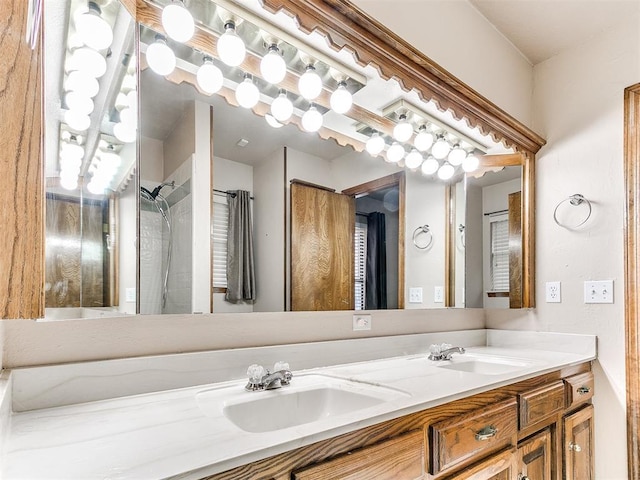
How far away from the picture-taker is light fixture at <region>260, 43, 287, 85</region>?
140cm

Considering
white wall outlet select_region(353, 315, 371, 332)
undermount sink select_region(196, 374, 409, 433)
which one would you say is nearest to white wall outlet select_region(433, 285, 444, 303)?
white wall outlet select_region(353, 315, 371, 332)

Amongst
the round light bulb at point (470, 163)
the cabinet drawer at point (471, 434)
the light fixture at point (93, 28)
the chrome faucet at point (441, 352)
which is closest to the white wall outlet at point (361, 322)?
the chrome faucet at point (441, 352)

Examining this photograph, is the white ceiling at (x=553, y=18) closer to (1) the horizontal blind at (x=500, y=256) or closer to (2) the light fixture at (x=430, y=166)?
(2) the light fixture at (x=430, y=166)

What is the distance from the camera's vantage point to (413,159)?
6.73ft

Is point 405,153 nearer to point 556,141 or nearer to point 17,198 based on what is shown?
point 556,141

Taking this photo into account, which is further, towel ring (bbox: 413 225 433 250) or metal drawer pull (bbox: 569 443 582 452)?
towel ring (bbox: 413 225 433 250)

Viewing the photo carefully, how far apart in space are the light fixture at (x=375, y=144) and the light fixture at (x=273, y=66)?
568 mm

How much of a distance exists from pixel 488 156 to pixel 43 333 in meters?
2.20

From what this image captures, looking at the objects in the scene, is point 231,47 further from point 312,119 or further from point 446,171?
point 446,171

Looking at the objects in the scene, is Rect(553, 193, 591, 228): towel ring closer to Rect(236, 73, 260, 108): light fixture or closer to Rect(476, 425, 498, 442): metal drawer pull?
Rect(476, 425, 498, 442): metal drawer pull

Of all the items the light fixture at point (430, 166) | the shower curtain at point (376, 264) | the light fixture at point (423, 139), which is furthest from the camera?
the light fixture at point (430, 166)

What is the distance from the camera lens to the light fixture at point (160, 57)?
1244mm

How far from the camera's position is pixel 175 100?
1.29 metres

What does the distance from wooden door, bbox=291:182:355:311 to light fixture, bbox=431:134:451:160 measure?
67cm
